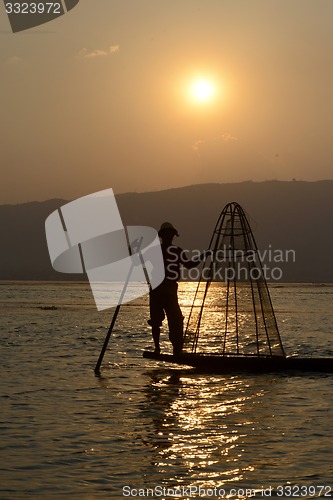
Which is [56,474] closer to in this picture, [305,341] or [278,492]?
[278,492]

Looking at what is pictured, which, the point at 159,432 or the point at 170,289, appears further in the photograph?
the point at 170,289

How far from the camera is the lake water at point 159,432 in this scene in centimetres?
755

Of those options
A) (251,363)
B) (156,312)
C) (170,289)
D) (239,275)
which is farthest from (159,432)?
(239,275)

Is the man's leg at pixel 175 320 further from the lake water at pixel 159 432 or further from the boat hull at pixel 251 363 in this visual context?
the lake water at pixel 159 432

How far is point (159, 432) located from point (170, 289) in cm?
488

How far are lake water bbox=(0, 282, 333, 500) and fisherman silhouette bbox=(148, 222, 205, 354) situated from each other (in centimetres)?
79

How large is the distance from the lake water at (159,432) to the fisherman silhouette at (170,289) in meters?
0.79

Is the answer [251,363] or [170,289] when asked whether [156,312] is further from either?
[251,363]

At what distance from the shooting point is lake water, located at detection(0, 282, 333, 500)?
7547mm

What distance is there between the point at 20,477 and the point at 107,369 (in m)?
8.14

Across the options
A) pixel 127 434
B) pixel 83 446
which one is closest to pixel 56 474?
pixel 83 446

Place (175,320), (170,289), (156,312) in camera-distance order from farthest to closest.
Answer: (156,312), (175,320), (170,289)

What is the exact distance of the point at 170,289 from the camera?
14477mm

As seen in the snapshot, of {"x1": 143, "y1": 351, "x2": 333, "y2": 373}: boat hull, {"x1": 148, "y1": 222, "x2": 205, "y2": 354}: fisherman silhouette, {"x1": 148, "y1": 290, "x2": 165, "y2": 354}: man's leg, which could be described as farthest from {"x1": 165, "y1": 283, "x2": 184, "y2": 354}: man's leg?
{"x1": 143, "y1": 351, "x2": 333, "y2": 373}: boat hull
